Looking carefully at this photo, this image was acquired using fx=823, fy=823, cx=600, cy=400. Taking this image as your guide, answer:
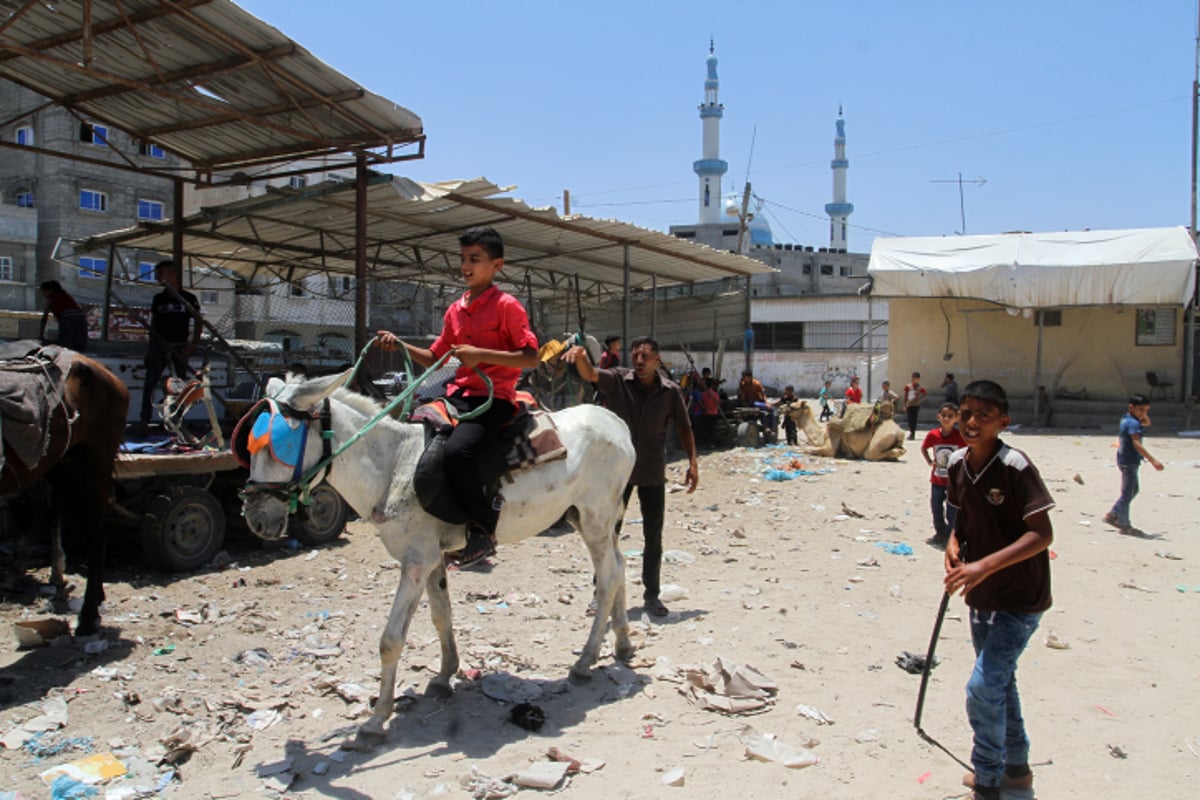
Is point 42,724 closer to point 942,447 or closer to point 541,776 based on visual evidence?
point 541,776

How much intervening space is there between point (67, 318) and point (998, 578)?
7.94 m

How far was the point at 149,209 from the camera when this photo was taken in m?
31.6

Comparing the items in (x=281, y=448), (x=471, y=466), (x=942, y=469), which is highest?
(x=281, y=448)

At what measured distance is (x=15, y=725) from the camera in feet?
13.2

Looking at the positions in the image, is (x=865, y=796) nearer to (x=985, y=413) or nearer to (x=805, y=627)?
(x=985, y=413)

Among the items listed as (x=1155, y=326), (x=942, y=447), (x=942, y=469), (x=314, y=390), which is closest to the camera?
(x=314, y=390)

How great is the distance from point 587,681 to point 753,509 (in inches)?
239

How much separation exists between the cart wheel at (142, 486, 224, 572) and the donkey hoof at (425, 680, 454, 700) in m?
3.43

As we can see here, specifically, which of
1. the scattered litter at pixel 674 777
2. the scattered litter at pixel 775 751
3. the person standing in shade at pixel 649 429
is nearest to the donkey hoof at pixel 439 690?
the scattered litter at pixel 674 777

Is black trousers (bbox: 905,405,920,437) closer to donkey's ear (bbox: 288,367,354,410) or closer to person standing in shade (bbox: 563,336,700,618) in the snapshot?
person standing in shade (bbox: 563,336,700,618)

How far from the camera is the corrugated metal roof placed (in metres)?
6.94

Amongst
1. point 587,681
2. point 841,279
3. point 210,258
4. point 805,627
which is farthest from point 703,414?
point 841,279

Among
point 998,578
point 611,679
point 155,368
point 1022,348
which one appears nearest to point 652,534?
point 611,679

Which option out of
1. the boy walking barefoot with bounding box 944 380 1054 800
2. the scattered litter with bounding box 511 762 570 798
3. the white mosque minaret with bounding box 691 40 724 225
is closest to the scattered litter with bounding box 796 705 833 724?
the boy walking barefoot with bounding box 944 380 1054 800
